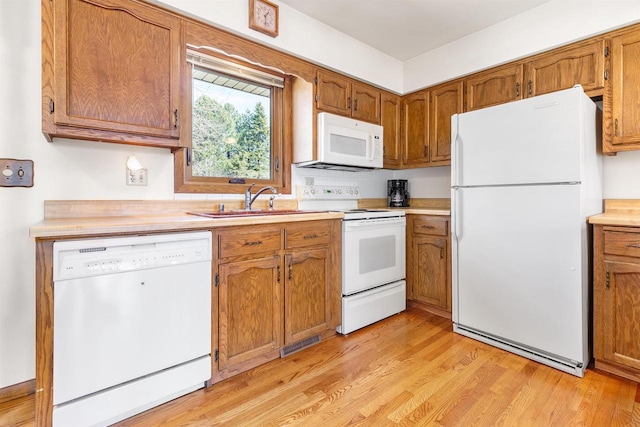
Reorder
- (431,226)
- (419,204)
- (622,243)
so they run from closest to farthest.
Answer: (622,243) < (431,226) < (419,204)

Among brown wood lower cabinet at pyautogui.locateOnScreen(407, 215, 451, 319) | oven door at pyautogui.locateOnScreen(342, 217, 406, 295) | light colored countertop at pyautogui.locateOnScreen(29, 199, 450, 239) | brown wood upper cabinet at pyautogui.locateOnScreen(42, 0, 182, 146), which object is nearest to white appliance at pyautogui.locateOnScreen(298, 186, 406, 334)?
oven door at pyautogui.locateOnScreen(342, 217, 406, 295)

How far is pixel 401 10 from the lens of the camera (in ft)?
7.86

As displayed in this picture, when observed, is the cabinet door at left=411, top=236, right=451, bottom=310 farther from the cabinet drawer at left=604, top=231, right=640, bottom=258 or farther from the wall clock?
the wall clock

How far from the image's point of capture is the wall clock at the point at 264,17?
210 centimetres

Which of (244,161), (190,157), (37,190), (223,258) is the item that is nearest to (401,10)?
(244,161)

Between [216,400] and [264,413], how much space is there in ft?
0.90

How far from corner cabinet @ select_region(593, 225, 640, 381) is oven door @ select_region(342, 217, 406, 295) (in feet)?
4.33

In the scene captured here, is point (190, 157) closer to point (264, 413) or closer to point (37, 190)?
point (37, 190)

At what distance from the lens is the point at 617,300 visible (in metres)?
1.78

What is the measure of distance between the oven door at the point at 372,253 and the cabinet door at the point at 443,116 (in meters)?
0.72

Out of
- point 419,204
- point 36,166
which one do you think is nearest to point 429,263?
point 419,204

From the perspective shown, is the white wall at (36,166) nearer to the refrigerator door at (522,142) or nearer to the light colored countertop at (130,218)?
the light colored countertop at (130,218)

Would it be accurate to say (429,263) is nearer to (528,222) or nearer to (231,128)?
(528,222)

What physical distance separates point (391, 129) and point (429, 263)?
1.39 meters
